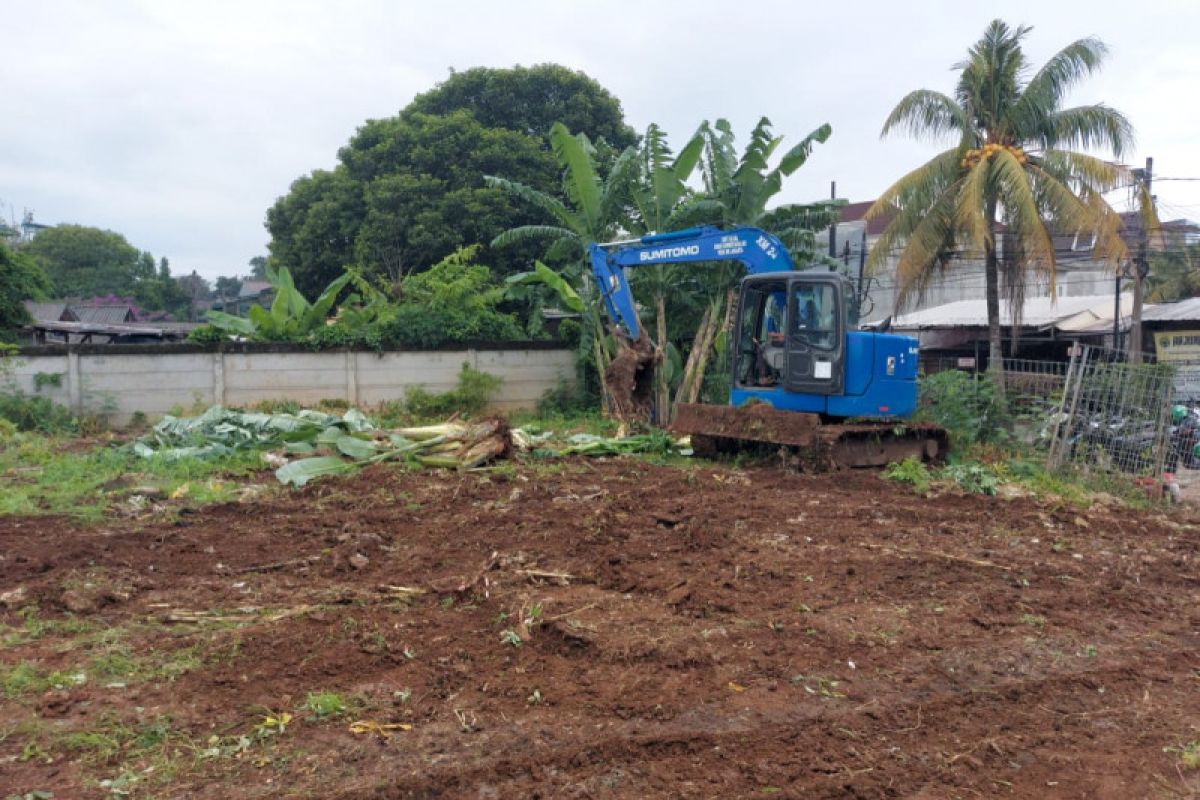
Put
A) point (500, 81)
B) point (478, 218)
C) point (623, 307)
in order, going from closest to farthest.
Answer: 1. point (623, 307)
2. point (478, 218)
3. point (500, 81)

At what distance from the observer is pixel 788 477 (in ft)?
33.0

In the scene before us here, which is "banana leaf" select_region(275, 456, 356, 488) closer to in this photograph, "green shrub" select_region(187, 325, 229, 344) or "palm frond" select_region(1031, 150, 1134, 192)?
"green shrub" select_region(187, 325, 229, 344)

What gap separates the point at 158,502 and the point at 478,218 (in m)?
17.4

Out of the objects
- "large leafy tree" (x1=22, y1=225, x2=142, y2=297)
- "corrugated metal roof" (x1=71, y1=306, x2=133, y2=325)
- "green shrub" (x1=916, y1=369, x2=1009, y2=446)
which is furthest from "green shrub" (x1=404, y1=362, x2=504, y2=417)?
"large leafy tree" (x1=22, y1=225, x2=142, y2=297)

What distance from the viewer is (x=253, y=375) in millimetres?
16031

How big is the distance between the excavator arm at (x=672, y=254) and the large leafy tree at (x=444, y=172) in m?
11.2

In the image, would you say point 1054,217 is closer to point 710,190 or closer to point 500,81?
point 710,190

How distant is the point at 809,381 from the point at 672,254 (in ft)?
11.5

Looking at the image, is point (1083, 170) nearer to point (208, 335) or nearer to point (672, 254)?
point (672, 254)

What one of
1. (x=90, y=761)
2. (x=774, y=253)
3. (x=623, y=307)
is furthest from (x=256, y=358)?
(x=90, y=761)

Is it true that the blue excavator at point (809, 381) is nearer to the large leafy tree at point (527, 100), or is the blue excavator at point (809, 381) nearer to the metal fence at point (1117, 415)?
the metal fence at point (1117, 415)

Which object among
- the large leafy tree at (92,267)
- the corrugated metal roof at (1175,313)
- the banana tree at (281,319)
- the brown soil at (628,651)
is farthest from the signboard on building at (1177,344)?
the large leafy tree at (92,267)

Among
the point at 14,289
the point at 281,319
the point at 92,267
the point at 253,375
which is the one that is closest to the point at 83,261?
the point at 92,267

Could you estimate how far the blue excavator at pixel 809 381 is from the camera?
10.5 meters
